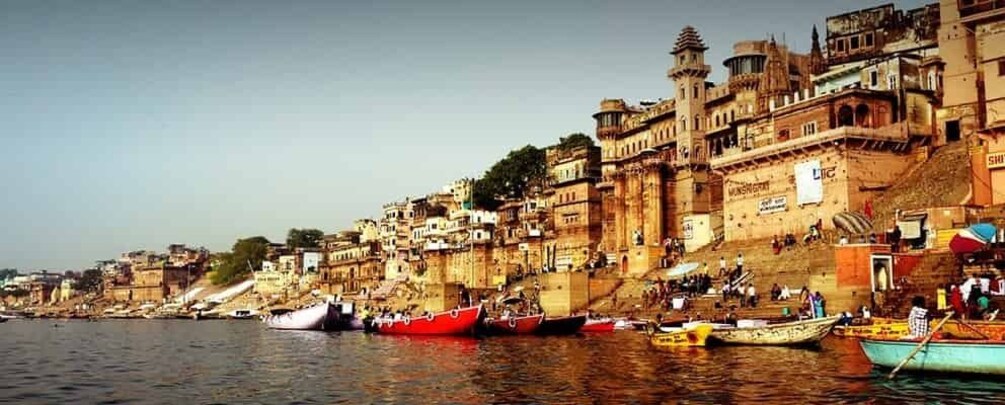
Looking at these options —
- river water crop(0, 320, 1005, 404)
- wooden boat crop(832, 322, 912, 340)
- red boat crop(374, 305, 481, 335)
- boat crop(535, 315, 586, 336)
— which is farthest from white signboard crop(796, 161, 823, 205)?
red boat crop(374, 305, 481, 335)

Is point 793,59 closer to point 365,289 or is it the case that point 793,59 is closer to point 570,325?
point 570,325

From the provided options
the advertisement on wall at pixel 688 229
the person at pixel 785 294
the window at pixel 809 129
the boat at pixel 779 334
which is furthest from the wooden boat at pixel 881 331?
the advertisement on wall at pixel 688 229

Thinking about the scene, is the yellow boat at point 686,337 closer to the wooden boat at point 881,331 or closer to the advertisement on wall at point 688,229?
the wooden boat at point 881,331

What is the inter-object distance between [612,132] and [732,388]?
47.4 meters

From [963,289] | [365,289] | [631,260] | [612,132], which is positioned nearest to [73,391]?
[963,289]

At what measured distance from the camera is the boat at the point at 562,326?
38.7 metres

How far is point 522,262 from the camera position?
226 ft

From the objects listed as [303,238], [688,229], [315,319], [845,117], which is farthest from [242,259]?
[845,117]

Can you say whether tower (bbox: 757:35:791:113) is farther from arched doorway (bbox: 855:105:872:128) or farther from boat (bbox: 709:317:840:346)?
boat (bbox: 709:317:840:346)

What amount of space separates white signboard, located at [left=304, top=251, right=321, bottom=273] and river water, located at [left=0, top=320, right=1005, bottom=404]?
244 feet

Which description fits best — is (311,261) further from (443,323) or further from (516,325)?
(516,325)

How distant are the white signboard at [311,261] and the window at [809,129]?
75.3 meters

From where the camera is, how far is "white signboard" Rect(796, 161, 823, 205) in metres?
41.8

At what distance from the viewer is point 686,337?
28391 mm
